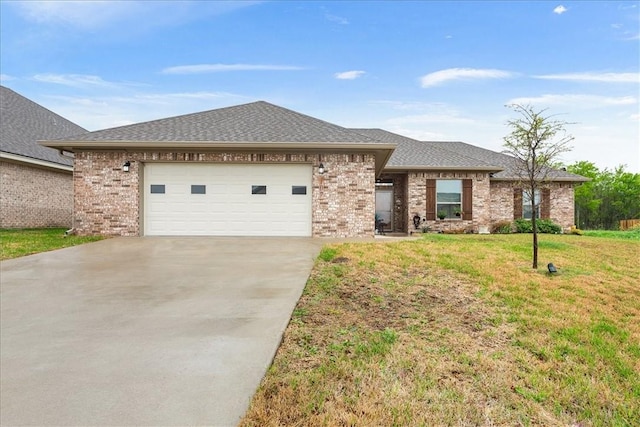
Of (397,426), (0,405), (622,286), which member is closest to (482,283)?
(622,286)

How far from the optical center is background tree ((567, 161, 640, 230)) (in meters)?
31.9

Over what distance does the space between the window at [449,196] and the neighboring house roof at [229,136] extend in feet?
12.6

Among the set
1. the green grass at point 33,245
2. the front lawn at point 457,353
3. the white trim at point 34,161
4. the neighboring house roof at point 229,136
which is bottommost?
the front lawn at point 457,353

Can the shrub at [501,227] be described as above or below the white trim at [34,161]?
below

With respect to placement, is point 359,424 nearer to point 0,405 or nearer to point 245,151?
point 0,405

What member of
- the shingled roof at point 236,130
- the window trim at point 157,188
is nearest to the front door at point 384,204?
the shingled roof at point 236,130

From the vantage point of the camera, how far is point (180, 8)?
10.9m

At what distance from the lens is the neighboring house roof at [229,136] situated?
425 inches

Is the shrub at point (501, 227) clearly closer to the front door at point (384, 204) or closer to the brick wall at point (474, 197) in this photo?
the brick wall at point (474, 197)

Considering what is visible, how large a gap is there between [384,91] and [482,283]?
14558 mm

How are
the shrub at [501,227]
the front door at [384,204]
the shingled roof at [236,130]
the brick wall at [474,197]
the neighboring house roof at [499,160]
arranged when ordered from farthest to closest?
the front door at [384,204] < the neighboring house roof at [499,160] < the shrub at [501,227] < the brick wall at [474,197] < the shingled roof at [236,130]

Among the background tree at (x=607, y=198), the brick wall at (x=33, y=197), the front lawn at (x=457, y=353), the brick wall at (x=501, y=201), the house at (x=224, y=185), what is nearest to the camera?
the front lawn at (x=457, y=353)

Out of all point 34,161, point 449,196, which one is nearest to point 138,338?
point 449,196

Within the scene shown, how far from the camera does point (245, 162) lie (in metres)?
11.4
